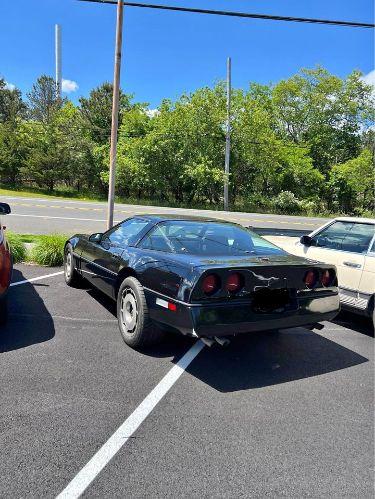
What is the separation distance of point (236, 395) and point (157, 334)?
101cm

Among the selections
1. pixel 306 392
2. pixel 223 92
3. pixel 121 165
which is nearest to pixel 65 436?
pixel 306 392

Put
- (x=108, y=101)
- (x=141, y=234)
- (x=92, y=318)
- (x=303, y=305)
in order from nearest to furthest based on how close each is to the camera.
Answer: (x=303, y=305) → (x=141, y=234) → (x=92, y=318) → (x=108, y=101)

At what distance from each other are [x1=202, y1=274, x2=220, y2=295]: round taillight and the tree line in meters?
26.7

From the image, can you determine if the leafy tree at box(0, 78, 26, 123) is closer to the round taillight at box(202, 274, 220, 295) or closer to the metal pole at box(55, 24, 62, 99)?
the metal pole at box(55, 24, 62, 99)

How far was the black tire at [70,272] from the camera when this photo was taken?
6.10 meters

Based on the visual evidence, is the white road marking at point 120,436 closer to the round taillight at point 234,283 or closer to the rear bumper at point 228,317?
the rear bumper at point 228,317

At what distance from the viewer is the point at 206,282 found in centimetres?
339

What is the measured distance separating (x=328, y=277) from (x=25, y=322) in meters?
3.37

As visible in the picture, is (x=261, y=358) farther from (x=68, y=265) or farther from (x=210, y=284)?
(x=68, y=265)

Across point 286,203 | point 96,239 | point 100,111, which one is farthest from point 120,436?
point 100,111

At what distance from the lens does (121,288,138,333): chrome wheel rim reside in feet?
13.2

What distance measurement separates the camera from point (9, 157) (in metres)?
33.4

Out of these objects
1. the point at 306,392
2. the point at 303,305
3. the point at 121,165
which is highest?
the point at 121,165

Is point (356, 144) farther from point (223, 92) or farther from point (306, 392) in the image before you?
point (306, 392)
